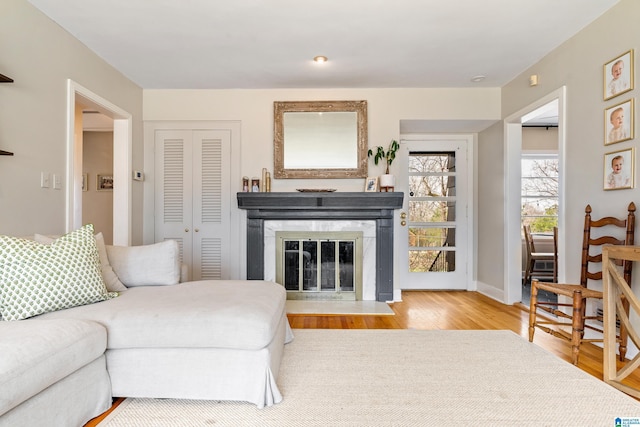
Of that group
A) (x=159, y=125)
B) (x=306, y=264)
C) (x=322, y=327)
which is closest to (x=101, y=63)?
(x=159, y=125)

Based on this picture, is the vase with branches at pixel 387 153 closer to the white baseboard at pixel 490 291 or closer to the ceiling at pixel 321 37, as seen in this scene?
the ceiling at pixel 321 37

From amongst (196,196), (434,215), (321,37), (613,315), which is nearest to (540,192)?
(434,215)

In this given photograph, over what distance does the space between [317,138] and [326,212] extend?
878 millimetres

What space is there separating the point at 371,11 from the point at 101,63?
8.45 feet

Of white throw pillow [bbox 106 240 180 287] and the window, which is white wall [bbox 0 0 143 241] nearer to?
white throw pillow [bbox 106 240 180 287]

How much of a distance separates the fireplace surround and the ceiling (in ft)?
4.23

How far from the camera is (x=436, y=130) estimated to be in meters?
4.29

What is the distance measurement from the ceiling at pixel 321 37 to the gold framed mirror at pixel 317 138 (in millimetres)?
285

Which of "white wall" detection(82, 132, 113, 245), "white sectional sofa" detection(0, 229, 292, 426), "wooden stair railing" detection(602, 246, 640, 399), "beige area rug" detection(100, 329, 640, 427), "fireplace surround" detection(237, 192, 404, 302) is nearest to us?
"white sectional sofa" detection(0, 229, 292, 426)

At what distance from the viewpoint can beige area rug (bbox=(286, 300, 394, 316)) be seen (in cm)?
327

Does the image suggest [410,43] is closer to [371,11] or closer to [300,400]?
[371,11]

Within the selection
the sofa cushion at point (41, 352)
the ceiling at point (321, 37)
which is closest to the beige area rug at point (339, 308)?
the sofa cushion at point (41, 352)

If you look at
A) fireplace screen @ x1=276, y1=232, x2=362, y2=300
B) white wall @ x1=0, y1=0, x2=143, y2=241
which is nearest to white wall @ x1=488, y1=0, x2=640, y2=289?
fireplace screen @ x1=276, y1=232, x2=362, y2=300

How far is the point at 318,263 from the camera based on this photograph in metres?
3.79
